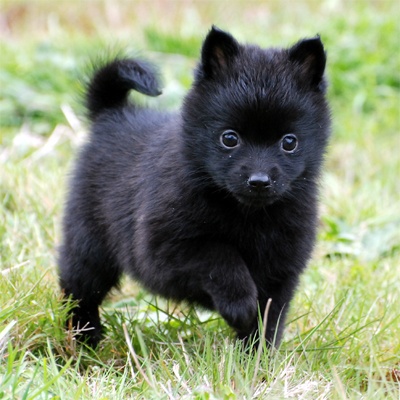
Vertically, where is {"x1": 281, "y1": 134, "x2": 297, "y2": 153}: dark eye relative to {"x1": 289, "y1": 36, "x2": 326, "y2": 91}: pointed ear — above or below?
below

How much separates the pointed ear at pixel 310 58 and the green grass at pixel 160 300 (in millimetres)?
1047

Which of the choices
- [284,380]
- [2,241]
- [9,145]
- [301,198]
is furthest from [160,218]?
[9,145]

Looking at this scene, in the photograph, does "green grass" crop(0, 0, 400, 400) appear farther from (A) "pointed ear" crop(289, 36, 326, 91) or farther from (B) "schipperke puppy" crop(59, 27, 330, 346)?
(A) "pointed ear" crop(289, 36, 326, 91)

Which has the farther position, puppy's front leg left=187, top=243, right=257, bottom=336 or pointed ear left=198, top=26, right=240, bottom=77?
pointed ear left=198, top=26, right=240, bottom=77

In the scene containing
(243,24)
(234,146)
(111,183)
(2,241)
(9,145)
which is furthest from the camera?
(243,24)

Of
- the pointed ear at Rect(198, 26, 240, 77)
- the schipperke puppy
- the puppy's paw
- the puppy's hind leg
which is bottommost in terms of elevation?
the puppy's hind leg

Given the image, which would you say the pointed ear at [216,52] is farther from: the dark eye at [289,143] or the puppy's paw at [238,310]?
the puppy's paw at [238,310]

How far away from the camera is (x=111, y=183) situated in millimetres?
3992

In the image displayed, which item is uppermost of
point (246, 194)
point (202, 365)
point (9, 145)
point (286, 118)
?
point (286, 118)

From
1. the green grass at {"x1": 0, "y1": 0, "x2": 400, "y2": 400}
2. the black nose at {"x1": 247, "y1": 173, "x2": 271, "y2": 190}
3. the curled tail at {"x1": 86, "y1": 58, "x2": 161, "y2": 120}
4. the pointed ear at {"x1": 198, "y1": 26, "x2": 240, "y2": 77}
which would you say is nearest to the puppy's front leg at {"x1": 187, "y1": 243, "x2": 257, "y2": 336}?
the green grass at {"x1": 0, "y1": 0, "x2": 400, "y2": 400}

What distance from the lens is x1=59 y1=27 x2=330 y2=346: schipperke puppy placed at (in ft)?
11.0

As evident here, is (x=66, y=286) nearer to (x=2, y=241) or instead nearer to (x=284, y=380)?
(x=2, y=241)

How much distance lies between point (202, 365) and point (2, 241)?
185cm

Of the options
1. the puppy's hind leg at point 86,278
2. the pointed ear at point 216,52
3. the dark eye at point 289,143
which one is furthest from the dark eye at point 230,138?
the puppy's hind leg at point 86,278
